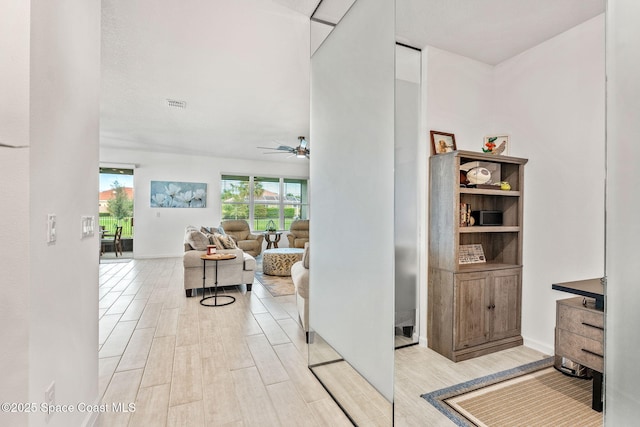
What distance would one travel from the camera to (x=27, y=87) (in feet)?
3.31

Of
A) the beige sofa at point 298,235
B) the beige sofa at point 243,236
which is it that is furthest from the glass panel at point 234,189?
the beige sofa at point 298,235

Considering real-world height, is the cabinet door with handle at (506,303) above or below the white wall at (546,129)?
below

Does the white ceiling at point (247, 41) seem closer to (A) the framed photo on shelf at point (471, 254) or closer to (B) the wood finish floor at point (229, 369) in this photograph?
(A) the framed photo on shelf at point (471, 254)

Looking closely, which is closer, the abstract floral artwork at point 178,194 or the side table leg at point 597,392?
the side table leg at point 597,392

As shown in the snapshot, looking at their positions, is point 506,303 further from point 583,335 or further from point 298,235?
point 298,235

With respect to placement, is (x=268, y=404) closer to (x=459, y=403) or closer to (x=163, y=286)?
(x=459, y=403)

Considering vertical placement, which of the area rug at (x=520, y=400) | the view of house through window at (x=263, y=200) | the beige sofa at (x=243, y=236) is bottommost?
the area rug at (x=520, y=400)

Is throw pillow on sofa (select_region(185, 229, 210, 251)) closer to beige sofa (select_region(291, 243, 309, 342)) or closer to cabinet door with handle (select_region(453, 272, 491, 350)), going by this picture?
beige sofa (select_region(291, 243, 309, 342))

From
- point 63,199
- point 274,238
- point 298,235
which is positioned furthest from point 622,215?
point 274,238

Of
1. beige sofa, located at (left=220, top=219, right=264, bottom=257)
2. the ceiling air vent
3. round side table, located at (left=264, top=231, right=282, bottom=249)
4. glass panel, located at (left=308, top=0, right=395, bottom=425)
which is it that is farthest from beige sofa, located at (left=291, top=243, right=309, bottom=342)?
round side table, located at (left=264, top=231, right=282, bottom=249)

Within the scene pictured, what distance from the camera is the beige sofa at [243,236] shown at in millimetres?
7238

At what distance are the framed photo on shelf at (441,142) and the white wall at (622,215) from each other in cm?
199

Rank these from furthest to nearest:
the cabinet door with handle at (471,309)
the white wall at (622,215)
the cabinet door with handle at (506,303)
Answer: the cabinet door with handle at (506,303), the cabinet door with handle at (471,309), the white wall at (622,215)

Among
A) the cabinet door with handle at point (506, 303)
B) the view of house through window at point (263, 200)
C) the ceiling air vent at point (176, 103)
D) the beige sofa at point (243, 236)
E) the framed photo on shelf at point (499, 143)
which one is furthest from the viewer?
the view of house through window at point (263, 200)
